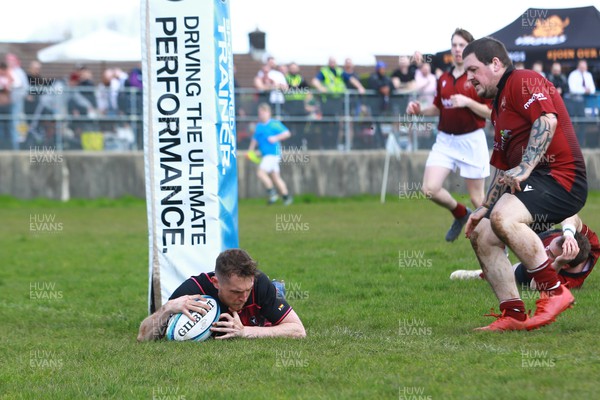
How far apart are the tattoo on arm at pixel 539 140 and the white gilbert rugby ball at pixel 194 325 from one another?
2592 millimetres

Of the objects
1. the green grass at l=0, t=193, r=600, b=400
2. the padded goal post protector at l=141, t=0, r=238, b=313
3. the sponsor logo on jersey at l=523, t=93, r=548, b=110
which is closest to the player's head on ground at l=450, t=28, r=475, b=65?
the green grass at l=0, t=193, r=600, b=400

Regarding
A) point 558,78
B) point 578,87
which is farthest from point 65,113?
point 578,87

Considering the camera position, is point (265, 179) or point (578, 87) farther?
point (578, 87)

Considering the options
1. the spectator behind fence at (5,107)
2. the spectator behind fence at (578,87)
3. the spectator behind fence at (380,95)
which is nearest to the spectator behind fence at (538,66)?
the spectator behind fence at (578,87)

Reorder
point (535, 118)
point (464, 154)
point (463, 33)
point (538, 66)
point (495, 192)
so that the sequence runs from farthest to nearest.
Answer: point (538, 66), point (464, 154), point (463, 33), point (495, 192), point (535, 118)

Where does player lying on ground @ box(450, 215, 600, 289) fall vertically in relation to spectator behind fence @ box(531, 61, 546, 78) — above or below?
below

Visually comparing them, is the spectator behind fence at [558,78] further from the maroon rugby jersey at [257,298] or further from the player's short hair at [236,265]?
the player's short hair at [236,265]

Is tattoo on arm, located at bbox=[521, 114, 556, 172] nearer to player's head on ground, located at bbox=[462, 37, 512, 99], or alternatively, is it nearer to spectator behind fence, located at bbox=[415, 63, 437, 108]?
player's head on ground, located at bbox=[462, 37, 512, 99]

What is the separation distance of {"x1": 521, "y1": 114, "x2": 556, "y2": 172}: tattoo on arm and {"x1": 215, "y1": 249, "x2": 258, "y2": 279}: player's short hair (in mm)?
2163

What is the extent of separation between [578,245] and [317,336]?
10.2 ft

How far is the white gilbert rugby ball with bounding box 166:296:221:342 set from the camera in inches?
320

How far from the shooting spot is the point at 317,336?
27.5 ft

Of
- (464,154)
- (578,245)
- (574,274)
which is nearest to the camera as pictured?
(578,245)

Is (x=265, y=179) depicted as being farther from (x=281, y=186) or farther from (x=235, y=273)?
(x=235, y=273)
